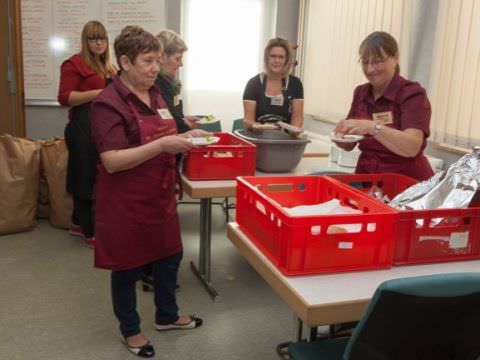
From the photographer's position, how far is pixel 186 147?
1.90 meters

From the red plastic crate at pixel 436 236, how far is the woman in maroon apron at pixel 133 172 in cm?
87

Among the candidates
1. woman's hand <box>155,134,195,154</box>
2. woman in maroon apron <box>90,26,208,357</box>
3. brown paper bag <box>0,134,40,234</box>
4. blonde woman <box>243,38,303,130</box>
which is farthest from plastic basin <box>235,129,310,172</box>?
brown paper bag <box>0,134,40,234</box>

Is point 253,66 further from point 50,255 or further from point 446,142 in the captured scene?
point 50,255

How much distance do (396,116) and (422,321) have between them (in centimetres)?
104

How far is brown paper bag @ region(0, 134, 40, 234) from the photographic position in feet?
11.6

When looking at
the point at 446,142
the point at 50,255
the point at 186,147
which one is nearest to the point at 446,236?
the point at 186,147

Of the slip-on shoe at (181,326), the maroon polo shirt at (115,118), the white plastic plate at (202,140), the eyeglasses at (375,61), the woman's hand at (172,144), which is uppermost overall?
the eyeglasses at (375,61)

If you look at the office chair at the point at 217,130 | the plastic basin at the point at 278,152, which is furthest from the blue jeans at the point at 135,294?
the office chair at the point at 217,130

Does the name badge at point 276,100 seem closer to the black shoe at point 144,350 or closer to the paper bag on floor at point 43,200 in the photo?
the black shoe at point 144,350

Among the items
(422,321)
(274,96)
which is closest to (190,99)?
(274,96)

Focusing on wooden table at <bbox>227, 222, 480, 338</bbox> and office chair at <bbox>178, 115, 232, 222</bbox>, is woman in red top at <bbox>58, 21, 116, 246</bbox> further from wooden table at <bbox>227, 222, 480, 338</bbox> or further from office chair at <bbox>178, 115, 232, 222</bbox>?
wooden table at <bbox>227, 222, 480, 338</bbox>

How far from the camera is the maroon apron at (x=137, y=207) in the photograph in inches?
76.4

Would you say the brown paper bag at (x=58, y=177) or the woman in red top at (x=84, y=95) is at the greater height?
the woman in red top at (x=84, y=95)

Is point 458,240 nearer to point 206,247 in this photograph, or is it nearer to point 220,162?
point 220,162
